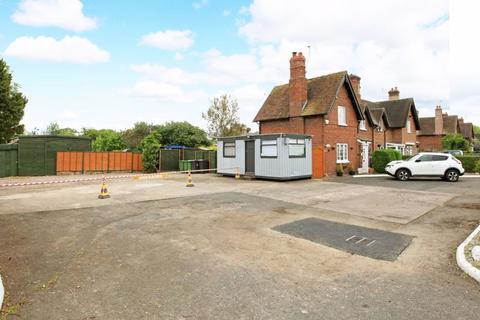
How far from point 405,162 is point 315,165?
18.7 ft

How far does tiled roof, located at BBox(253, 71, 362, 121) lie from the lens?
22188 millimetres

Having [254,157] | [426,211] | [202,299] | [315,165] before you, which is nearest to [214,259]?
[202,299]

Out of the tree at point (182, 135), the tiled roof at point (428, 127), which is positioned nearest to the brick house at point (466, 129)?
the tiled roof at point (428, 127)

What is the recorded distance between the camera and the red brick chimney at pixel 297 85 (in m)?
22.6

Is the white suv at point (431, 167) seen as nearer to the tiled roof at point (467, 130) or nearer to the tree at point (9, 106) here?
the tree at point (9, 106)

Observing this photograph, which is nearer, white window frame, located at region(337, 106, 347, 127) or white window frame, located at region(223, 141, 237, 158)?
white window frame, located at region(223, 141, 237, 158)

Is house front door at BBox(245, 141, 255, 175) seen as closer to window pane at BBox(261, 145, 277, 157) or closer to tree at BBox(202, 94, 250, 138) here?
window pane at BBox(261, 145, 277, 157)

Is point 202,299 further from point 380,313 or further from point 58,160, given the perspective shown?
point 58,160

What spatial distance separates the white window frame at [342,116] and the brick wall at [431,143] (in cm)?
2607

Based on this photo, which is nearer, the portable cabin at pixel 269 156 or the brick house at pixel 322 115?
the portable cabin at pixel 269 156

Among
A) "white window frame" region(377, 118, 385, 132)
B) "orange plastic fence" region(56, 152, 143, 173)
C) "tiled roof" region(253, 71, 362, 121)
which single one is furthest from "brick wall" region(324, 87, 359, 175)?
"orange plastic fence" region(56, 152, 143, 173)

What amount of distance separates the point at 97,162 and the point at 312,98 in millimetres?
18212

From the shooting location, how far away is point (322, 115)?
2192 centimetres

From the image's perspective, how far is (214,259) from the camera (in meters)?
5.33
